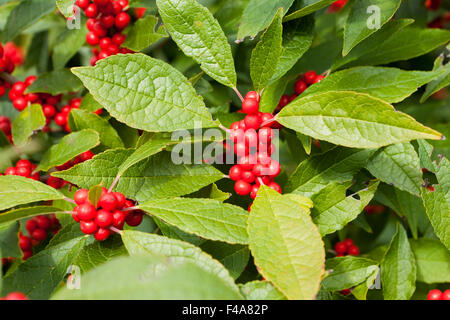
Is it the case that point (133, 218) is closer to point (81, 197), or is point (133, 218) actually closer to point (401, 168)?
point (81, 197)

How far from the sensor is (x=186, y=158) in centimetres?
131

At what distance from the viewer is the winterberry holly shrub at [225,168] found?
3.31 feet

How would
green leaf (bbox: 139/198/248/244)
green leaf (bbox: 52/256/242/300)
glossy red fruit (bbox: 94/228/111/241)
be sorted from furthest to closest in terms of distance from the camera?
glossy red fruit (bbox: 94/228/111/241) → green leaf (bbox: 139/198/248/244) → green leaf (bbox: 52/256/242/300)

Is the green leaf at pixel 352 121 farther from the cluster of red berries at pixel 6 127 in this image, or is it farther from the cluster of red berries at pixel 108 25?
the cluster of red berries at pixel 6 127

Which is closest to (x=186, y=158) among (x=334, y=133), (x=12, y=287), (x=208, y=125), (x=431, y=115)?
(x=208, y=125)

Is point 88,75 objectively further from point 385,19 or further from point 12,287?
point 385,19

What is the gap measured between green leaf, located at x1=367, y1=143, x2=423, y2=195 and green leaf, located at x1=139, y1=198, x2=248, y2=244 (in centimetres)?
43

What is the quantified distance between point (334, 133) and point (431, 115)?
138 centimetres

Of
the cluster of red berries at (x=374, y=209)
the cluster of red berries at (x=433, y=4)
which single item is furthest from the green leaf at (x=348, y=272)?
the cluster of red berries at (x=433, y=4)

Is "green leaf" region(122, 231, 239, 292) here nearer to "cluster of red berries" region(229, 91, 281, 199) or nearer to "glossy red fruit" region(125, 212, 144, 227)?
"glossy red fruit" region(125, 212, 144, 227)

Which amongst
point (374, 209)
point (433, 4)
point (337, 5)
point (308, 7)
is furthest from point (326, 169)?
point (337, 5)

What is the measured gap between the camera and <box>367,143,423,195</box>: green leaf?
128cm

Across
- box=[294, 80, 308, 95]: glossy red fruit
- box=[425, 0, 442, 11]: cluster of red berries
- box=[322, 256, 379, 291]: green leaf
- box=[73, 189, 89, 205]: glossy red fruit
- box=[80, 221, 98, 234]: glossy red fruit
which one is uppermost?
box=[425, 0, 442, 11]: cluster of red berries

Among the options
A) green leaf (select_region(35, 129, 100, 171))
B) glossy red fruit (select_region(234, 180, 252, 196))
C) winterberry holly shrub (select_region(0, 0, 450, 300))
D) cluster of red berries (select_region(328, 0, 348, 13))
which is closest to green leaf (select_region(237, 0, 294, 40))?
winterberry holly shrub (select_region(0, 0, 450, 300))
